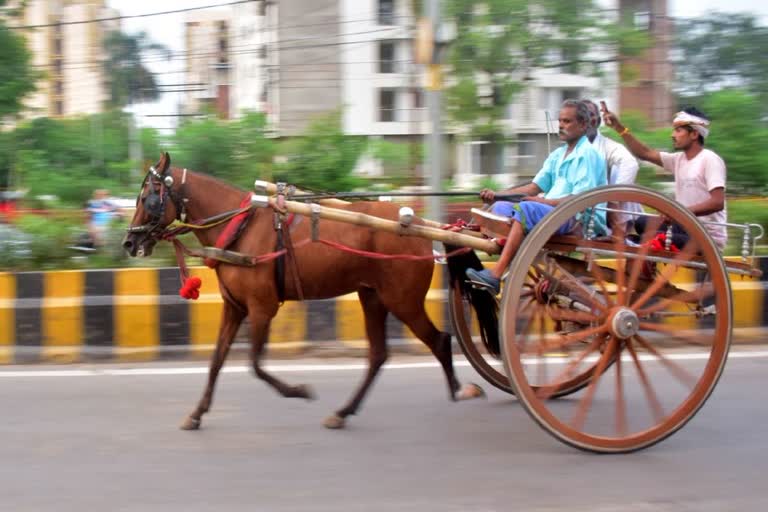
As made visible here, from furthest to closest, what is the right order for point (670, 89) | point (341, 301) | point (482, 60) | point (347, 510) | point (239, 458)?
point (670, 89) < point (482, 60) < point (341, 301) < point (239, 458) < point (347, 510)

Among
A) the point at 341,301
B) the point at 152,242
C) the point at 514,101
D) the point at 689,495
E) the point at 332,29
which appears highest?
the point at 332,29

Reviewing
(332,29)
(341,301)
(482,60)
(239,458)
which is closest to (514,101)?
(482,60)

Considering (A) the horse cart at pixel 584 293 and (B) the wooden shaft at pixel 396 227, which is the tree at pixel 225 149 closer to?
(A) the horse cart at pixel 584 293

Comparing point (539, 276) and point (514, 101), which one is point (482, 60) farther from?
point (539, 276)

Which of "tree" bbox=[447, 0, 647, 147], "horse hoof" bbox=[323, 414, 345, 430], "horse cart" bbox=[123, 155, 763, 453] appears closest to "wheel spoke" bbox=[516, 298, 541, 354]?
"horse cart" bbox=[123, 155, 763, 453]

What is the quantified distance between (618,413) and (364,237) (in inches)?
69.4

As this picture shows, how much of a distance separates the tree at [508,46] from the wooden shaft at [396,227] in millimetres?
11810

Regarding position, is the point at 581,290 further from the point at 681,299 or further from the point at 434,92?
the point at 434,92

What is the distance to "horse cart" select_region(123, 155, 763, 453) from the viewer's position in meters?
4.41

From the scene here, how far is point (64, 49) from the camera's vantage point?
5625cm

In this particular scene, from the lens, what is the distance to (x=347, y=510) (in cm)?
387

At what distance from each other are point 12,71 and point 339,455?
15892mm

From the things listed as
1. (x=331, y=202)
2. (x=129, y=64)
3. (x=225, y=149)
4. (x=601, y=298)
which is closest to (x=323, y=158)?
(x=225, y=149)

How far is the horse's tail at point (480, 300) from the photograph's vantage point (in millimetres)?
5445
